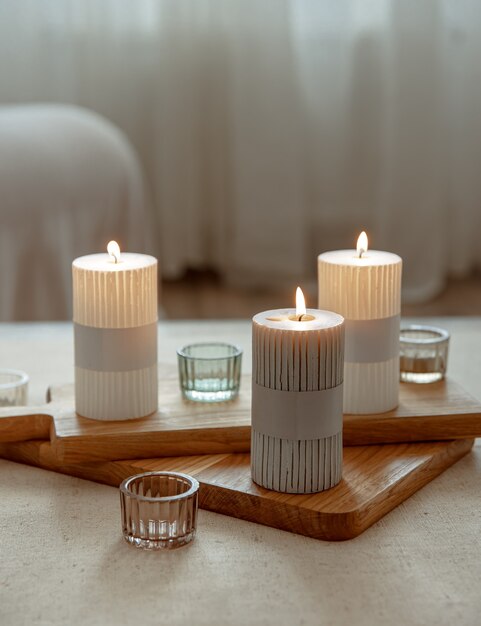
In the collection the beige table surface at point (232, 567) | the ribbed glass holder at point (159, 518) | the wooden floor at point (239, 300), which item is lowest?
the wooden floor at point (239, 300)

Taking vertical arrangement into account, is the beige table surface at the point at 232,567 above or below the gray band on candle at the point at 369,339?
below

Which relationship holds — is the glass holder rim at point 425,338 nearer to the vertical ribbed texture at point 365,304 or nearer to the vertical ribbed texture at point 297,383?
the vertical ribbed texture at point 365,304

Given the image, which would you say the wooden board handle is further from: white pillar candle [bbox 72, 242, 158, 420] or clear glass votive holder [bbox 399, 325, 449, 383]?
clear glass votive holder [bbox 399, 325, 449, 383]

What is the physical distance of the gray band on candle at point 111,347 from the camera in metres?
0.80

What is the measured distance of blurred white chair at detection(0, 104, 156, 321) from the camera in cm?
180

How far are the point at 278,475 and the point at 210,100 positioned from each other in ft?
8.04

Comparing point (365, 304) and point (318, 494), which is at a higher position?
point (365, 304)

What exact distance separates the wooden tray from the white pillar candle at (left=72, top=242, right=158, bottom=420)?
0.06 feet

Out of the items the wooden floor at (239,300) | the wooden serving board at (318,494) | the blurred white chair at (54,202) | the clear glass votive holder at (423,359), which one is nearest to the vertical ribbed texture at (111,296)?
the wooden serving board at (318,494)

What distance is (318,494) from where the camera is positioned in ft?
2.31

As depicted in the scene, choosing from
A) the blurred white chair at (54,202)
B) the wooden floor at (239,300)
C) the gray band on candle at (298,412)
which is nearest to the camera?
the gray band on candle at (298,412)

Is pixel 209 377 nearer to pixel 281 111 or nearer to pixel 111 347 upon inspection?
pixel 111 347

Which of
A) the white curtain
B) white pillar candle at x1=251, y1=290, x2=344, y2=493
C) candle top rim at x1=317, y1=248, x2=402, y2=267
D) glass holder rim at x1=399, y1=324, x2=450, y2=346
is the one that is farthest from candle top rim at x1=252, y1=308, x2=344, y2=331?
→ the white curtain

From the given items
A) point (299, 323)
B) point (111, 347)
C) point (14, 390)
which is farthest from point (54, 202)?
point (299, 323)
